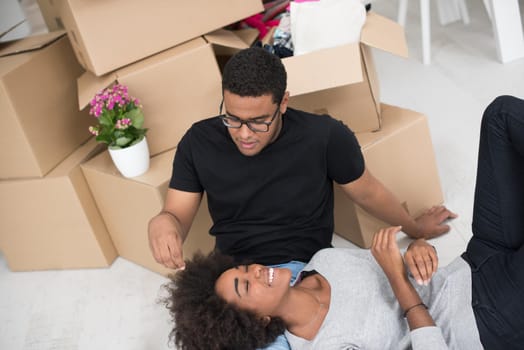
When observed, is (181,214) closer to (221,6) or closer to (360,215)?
(360,215)

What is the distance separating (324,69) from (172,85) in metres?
0.55

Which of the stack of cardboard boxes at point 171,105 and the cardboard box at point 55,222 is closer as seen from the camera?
the stack of cardboard boxes at point 171,105

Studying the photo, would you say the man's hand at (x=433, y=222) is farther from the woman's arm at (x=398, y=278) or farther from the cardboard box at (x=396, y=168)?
the woman's arm at (x=398, y=278)

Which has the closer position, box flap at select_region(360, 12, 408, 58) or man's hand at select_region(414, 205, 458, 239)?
box flap at select_region(360, 12, 408, 58)

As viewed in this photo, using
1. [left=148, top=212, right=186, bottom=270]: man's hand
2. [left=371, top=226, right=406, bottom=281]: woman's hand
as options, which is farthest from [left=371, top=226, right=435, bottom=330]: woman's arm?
[left=148, top=212, right=186, bottom=270]: man's hand

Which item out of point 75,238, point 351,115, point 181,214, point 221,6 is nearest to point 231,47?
point 221,6

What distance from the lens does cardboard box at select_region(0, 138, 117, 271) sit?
7.31ft

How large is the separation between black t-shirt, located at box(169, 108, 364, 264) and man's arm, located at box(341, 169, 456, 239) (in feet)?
0.16

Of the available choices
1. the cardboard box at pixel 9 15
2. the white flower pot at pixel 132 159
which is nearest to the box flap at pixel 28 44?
Answer: the white flower pot at pixel 132 159

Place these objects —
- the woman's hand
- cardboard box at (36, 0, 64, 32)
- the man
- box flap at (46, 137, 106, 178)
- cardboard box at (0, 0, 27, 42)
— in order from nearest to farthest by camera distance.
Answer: the woman's hand, the man, box flap at (46, 137, 106, 178), cardboard box at (36, 0, 64, 32), cardboard box at (0, 0, 27, 42)

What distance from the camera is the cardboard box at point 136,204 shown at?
2059 millimetres

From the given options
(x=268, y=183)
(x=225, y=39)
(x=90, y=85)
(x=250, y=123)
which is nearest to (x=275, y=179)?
(x=268, y=183)

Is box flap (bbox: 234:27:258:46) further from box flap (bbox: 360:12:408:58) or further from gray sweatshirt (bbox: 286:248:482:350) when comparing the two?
gray sweatshirt (bbox: 286:248:482:350)

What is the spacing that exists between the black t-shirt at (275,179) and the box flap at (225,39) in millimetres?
499
